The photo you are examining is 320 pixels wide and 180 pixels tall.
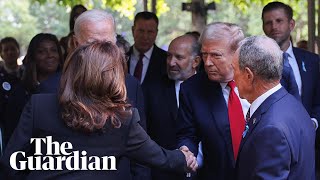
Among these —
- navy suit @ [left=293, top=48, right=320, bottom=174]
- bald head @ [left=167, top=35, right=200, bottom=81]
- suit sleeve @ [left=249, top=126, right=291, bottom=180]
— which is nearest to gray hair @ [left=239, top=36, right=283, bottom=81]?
suit sleeve @ [left=249, top=126, right=291, bottom=180]

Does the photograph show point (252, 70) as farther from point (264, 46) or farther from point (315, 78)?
point (315, 78)

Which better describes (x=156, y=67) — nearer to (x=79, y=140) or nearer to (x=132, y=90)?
(x=132, y=90)

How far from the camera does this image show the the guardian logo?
114 inches

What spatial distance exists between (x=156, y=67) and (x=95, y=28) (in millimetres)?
1953

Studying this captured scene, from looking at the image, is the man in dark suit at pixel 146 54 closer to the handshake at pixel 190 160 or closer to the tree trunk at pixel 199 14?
the handshake at pixel 190 160

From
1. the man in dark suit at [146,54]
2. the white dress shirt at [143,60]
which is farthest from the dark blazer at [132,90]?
the white dress shirt at [143,60]

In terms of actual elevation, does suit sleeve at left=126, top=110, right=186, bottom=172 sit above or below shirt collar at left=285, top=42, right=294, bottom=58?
below

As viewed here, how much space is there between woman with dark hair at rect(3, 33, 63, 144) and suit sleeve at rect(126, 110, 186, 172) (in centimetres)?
201

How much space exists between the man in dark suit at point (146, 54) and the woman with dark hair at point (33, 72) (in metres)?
0.96

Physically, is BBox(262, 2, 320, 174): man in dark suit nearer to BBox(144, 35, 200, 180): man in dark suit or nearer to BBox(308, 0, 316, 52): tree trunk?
BBox(144, 35, 200, 180): man in dark suit

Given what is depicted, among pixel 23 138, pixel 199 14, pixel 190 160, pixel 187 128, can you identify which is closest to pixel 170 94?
pixel 187 128

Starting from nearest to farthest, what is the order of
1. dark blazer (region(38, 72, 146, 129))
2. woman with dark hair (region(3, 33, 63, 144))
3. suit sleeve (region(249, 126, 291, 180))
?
suit sleeve (region(249, 126, 291, 180)), dark blazer (region(38, 72, 146, 129)), woman with dark hair (region(3, 33, 63, 144))

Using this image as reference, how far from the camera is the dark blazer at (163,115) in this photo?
5.29 m

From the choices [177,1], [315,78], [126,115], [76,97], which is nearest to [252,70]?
[126,115]
